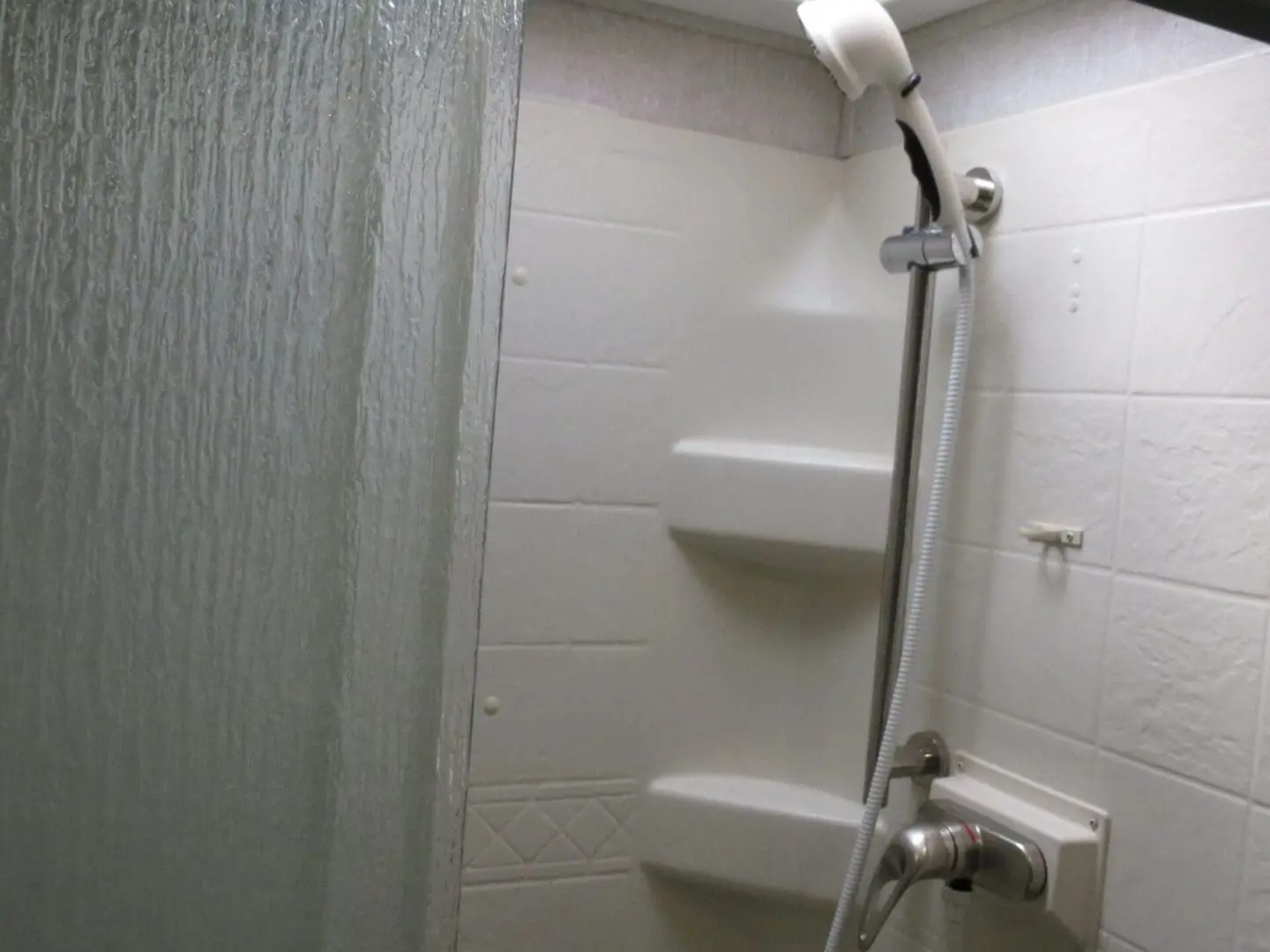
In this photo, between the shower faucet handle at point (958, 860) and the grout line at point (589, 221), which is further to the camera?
the grout line at point (589, 221)

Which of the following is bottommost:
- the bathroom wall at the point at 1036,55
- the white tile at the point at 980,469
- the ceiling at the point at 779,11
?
the white tile at the point at 980,469

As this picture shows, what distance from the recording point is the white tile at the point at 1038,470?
43.0 inches

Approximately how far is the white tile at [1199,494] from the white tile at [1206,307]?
0.07 feet

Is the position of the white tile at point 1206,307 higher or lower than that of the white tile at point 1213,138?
lower

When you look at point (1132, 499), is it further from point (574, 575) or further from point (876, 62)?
point (574, 575)

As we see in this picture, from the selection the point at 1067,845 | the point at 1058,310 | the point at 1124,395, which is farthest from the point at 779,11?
the point at 1067,845

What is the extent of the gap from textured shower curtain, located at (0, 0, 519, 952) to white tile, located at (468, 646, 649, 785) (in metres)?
0.81

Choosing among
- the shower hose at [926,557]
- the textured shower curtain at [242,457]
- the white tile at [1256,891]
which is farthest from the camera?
the shower hose at [926,557]

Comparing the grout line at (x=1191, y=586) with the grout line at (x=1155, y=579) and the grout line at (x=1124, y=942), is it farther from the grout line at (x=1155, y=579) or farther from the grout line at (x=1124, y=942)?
the grout line at (x=1124, y=942)

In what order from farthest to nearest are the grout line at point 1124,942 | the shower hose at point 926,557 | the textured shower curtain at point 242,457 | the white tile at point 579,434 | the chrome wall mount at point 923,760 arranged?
the white tile at point 579,434
the chrome wall mount at point 923,760
the shower hose at point 926,557
the grout line at point 1124,942
the textured shower curtain at point 242,457

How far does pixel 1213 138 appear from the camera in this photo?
3.28 feet

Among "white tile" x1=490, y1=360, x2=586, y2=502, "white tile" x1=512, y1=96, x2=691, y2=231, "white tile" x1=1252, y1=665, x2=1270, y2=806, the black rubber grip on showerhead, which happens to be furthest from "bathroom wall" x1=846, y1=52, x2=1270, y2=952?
"white tile" x1=490, y1=360, x2=586, y2=502

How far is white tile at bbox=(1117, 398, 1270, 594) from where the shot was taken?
948mm

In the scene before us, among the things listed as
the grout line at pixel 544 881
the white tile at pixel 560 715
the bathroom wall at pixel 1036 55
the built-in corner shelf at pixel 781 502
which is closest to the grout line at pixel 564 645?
the white tile at pixel 560 715
